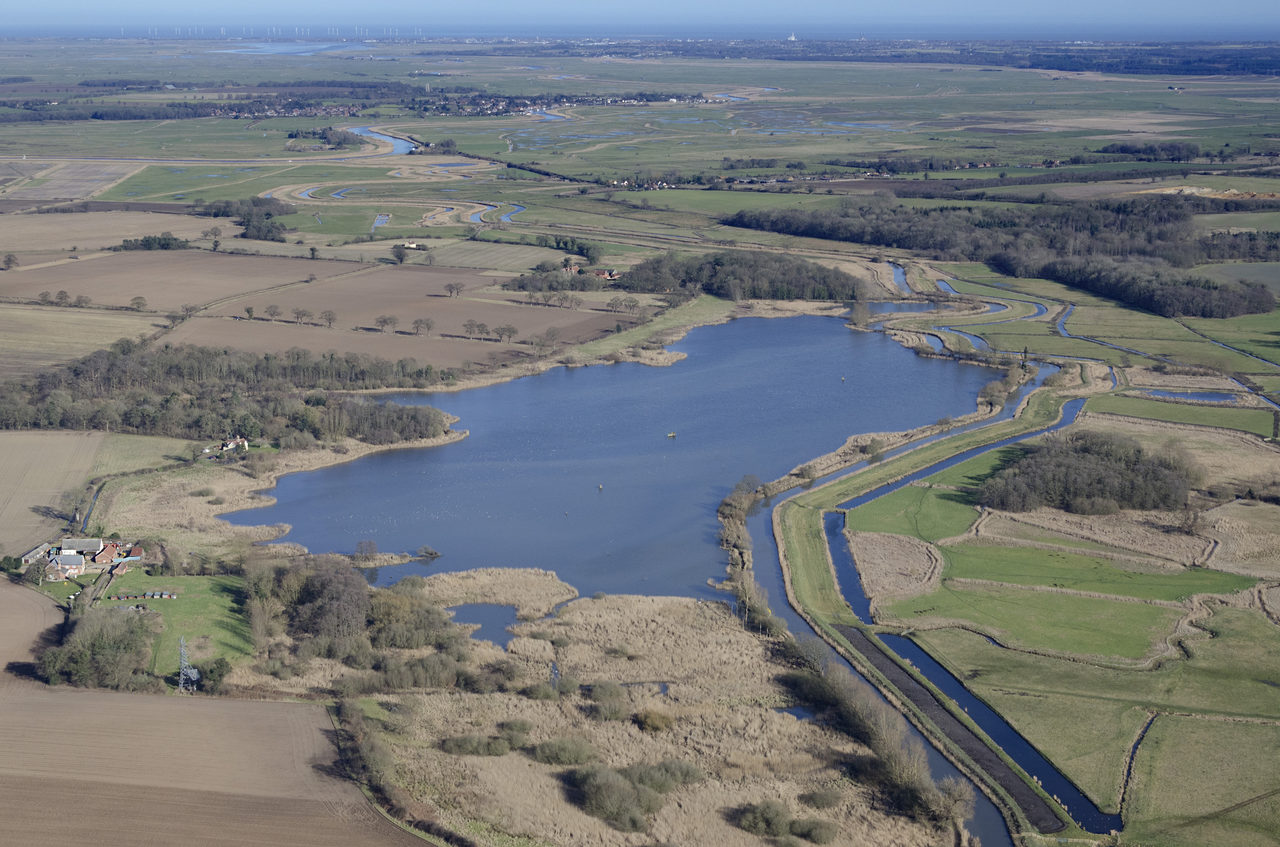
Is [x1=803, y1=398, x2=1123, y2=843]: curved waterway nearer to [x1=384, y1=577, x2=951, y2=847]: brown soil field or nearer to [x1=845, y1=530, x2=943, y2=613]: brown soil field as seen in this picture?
[x1=845, y1=530, x2=943, y2=613]: brown soil field

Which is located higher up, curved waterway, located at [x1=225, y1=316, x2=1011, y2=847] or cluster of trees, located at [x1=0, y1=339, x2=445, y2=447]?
cluster of trees, located at [x1=0, y1=339, x2=445, y2=447]

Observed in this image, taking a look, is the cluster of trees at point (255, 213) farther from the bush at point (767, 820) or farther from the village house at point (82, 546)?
the bush at point (767, 820)

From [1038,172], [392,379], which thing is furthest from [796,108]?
[392,379]

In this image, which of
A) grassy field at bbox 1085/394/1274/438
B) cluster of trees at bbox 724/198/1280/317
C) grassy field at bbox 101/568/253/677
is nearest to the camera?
grassy field at bbox 101/568/253/677

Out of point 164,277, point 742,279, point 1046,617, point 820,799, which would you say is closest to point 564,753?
point 820,799

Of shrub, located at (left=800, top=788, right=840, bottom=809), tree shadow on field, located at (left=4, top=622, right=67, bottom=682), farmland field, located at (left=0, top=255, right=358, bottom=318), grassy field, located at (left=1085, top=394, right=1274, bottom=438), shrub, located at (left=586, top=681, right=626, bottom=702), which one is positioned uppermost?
farmland field, located at (left=0, top=255, right=358, bottom=318)

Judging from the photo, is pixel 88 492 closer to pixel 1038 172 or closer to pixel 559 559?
pixel 559 559

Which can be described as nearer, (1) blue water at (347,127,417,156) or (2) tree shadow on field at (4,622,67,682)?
(2) tree shadow on field at (4,622,67,682)

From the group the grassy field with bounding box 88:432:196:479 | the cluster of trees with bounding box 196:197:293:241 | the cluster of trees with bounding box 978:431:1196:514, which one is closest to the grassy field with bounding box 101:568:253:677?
the grassy field with bounding box 88:432:196:479
